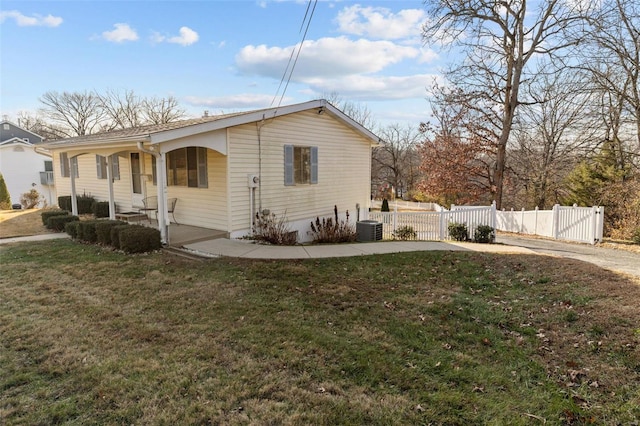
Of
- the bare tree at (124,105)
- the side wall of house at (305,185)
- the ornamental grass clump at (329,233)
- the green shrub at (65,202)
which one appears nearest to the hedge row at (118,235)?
the side wall of house at (305,185)

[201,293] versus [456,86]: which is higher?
[456,86]

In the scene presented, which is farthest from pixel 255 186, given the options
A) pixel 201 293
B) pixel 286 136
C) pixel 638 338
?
pixel 638 338

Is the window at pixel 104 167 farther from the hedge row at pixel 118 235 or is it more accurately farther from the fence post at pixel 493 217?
the fence post at pixel 493 217

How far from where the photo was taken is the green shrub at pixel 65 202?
45.8ft

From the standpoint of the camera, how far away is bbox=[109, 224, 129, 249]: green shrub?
782 cm

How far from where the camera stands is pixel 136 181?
39.7 ft

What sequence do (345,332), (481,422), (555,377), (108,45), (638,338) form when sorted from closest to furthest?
1. (481,422)
2. (555,377)
3. (638,338)
4. (345,332)
5. (108,45)

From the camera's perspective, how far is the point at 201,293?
17.4ft

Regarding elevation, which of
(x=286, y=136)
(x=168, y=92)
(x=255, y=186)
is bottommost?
(x=255, y=186)

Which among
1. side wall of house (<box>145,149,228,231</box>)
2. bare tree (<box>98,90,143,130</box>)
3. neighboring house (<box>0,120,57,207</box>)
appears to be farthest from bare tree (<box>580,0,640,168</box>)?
bare tree (<box>98,90,143,130</box>)

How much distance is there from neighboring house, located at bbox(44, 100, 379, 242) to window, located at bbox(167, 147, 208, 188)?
0.09 feet

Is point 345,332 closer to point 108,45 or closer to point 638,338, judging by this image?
point 638,338

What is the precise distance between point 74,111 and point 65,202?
29828mm

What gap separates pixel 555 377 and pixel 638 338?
4.22 feet
